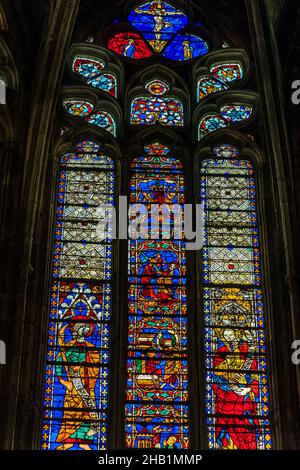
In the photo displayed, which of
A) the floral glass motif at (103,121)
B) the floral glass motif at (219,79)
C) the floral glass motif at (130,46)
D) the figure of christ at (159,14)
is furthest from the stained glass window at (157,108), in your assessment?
the figure of christ at (159,14)

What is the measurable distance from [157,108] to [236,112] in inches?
50.8

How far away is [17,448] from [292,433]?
11.8ft

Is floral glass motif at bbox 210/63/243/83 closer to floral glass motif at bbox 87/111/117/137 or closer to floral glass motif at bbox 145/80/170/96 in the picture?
floral glass motif at bbox 145/80/170/96

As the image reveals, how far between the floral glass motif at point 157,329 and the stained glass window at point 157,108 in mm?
906

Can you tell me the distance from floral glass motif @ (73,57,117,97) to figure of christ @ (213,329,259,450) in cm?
505

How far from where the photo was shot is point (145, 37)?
68.2ft

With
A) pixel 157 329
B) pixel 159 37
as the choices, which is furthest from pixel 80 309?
pixel 159 37

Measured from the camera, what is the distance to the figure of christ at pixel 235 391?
53.5 feet

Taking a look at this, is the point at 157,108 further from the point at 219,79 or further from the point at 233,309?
the point at 233,309

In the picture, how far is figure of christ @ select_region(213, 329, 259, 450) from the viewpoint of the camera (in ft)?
53.5

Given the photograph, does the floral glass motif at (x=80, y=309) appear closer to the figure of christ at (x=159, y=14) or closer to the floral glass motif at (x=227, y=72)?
the floral glass motif at (x=227, y=72)

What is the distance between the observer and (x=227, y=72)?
66.7 ft

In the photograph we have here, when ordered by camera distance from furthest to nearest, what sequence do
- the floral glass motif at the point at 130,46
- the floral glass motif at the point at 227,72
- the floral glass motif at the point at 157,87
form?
1. the floral glass motif at the point at 130,46
2. the floral glass motif at the point at 227,72
3. the floral glass motif at the point at 157,87
